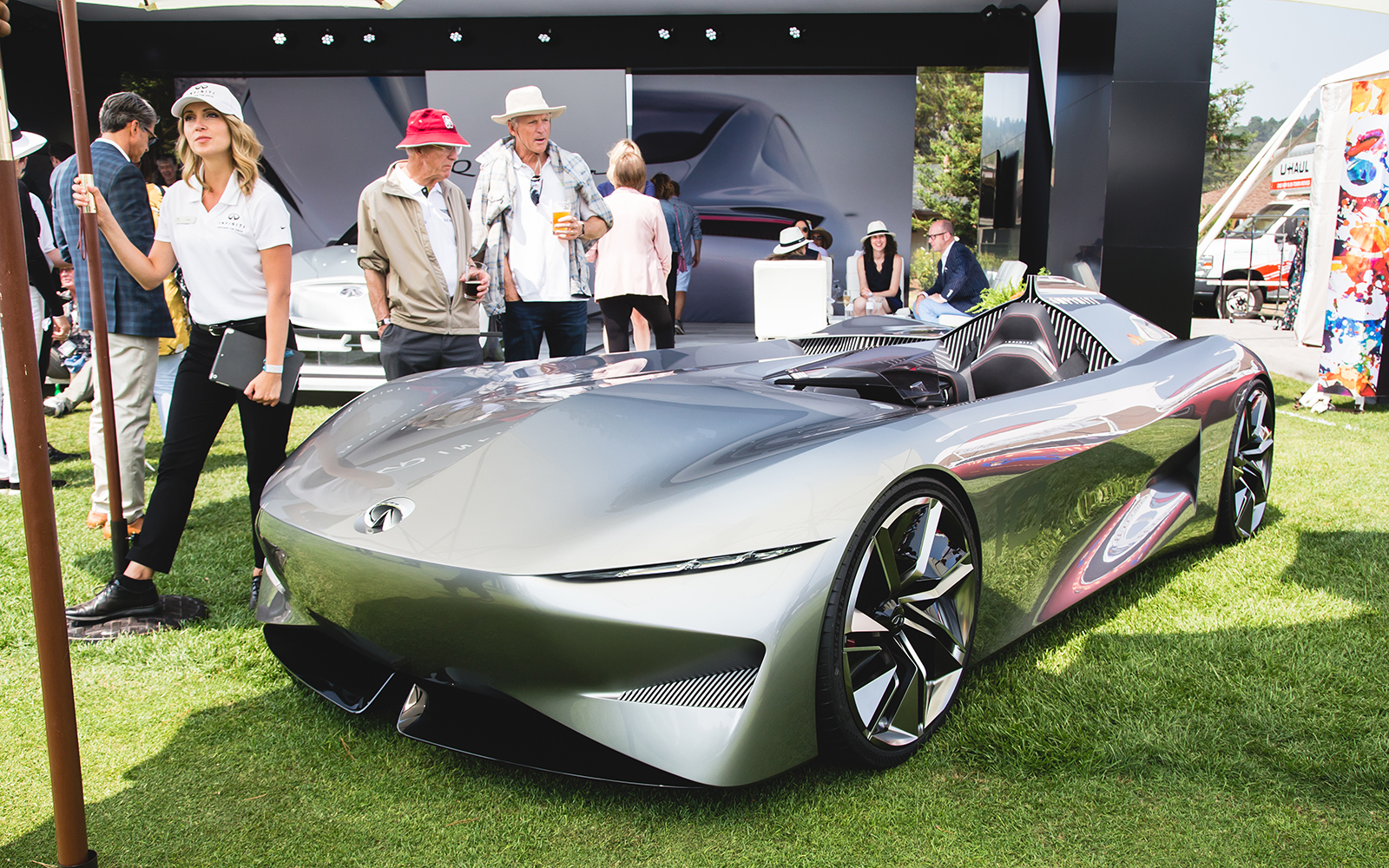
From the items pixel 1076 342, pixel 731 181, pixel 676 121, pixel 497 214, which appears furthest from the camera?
pixel 731 181

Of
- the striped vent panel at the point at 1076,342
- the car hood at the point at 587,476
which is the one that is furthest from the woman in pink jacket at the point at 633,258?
the car hood at the point at 587,476

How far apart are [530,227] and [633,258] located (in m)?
1.33

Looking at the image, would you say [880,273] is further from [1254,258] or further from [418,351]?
[1254,258]

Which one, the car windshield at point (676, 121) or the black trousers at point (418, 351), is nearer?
the black trousers at point (418, 351)

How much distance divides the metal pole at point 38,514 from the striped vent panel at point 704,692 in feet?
2.95

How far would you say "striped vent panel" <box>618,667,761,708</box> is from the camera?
168cm

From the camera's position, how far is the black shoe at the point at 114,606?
2.73 metres

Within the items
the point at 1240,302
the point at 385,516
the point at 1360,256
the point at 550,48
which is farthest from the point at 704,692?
the point at 1240,302

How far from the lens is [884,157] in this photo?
47.9 feet

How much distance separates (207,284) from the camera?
2.82m

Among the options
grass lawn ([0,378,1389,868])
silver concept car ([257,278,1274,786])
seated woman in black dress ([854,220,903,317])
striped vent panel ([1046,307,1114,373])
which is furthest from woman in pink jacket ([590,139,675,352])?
seated woman in black dress ([854,220,903,317])

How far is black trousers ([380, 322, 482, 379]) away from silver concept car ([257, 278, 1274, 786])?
767 mm

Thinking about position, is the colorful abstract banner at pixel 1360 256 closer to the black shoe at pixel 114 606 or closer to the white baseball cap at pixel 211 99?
the white baseball cap at pixel 211 99

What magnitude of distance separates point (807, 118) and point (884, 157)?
136 centimetres
